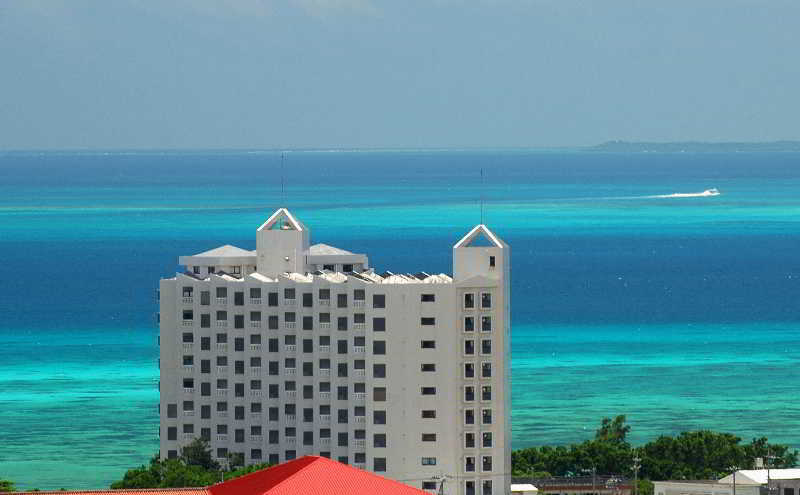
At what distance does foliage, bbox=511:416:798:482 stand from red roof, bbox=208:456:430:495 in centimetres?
2548

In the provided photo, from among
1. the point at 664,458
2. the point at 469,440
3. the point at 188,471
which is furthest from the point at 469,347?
the point at 664,458

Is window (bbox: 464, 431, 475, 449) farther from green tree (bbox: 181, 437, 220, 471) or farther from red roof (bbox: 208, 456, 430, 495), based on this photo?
red roof (bbox: 208, 456, 430, 495)

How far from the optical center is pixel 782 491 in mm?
66938

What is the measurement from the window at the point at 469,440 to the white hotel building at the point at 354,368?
75 mm

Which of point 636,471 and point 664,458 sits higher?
point 664,458

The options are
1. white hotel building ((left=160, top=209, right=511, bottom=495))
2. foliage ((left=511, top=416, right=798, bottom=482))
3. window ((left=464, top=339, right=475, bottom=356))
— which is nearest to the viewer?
white hotel building ((left=160, top=209, right=511, bottom=495))

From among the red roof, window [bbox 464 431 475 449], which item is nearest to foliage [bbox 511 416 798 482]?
window [bbox 464 431 475 449]

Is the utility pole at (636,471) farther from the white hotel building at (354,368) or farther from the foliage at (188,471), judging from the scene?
the foliage at (188,471)

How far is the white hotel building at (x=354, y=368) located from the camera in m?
70.4

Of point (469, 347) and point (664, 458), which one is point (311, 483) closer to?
point (469, 347)

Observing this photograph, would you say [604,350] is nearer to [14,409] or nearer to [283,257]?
[14,409]

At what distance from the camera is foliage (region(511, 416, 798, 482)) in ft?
249

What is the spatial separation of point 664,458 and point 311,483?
99.1 feet

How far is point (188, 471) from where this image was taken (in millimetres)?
68375
